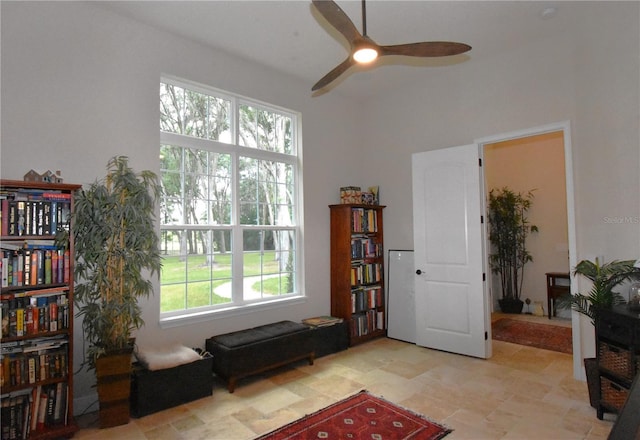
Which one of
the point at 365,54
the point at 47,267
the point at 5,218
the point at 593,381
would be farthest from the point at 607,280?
the point at 5,218

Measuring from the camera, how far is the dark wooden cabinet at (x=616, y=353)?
2305mm

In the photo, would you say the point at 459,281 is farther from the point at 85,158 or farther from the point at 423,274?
the point at 85,158

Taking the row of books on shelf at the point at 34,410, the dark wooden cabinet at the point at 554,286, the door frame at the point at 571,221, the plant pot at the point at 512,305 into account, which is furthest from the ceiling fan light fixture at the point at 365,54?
the plant pot at the point at 512,305

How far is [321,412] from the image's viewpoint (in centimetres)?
270

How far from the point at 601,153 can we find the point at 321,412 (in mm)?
3251

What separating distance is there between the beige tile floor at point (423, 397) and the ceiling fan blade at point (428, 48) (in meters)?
2.50

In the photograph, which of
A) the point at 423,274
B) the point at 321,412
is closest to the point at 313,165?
the point at 423,274

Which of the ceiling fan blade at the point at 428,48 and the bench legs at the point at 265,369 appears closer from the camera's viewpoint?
the ceiling fan blade at the point at 428,48

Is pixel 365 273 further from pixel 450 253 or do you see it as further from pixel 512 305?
pixel 512 305

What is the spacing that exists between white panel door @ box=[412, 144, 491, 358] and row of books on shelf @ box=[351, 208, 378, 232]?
0.59 m

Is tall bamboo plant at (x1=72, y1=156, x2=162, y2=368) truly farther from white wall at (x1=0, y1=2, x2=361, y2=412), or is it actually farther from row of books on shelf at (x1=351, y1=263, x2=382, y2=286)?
row of books on shelf at (x1=351, y1=263, x2=382, y2=286)

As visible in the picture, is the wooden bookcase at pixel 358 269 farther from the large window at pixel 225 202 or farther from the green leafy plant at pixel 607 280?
the green leafy plant at pixel 607 280

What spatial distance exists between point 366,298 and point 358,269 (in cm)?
40

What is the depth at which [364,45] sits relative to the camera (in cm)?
207
